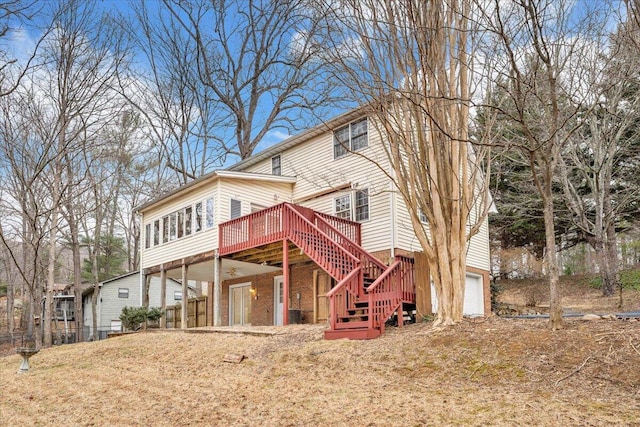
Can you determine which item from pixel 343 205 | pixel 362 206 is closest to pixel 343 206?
pixel 343 205

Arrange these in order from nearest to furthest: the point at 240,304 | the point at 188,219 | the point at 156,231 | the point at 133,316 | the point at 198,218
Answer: the point at 133,316 < the point at 198,218 < the point at 188,219 < the point at 240,304 < the point at 156,231

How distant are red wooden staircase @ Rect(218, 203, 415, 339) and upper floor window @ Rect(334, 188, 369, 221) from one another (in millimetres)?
726

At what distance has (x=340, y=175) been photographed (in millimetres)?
18016

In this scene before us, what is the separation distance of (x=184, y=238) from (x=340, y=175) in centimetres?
618

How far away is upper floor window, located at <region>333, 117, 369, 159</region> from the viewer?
695 inches

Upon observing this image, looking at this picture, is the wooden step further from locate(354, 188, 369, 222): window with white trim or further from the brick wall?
the brick wall

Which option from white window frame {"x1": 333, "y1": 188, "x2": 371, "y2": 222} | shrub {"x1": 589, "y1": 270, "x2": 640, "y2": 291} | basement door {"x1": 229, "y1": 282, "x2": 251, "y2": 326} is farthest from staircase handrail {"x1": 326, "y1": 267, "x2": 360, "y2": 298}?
shrub {"x1": 589, "y1": 270, "x2": 640, "y2": 291}

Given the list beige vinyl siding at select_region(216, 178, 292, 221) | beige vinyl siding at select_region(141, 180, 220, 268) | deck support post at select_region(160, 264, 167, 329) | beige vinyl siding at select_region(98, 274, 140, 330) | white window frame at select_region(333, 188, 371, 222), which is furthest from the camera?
beige vinyl siding at select_region(98, 274, 140, 330)

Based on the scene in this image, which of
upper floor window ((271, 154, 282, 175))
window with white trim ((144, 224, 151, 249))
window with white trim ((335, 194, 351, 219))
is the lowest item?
window with white trim ((144, 224, 151, 249))

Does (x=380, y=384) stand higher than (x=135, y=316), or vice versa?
(x=135, y=316)

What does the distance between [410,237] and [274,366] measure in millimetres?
7961

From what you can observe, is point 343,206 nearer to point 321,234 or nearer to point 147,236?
point 321,234

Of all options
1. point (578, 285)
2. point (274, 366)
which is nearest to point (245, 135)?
point (578, 285)

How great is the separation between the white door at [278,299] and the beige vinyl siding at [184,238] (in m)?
Answer: 2.83
